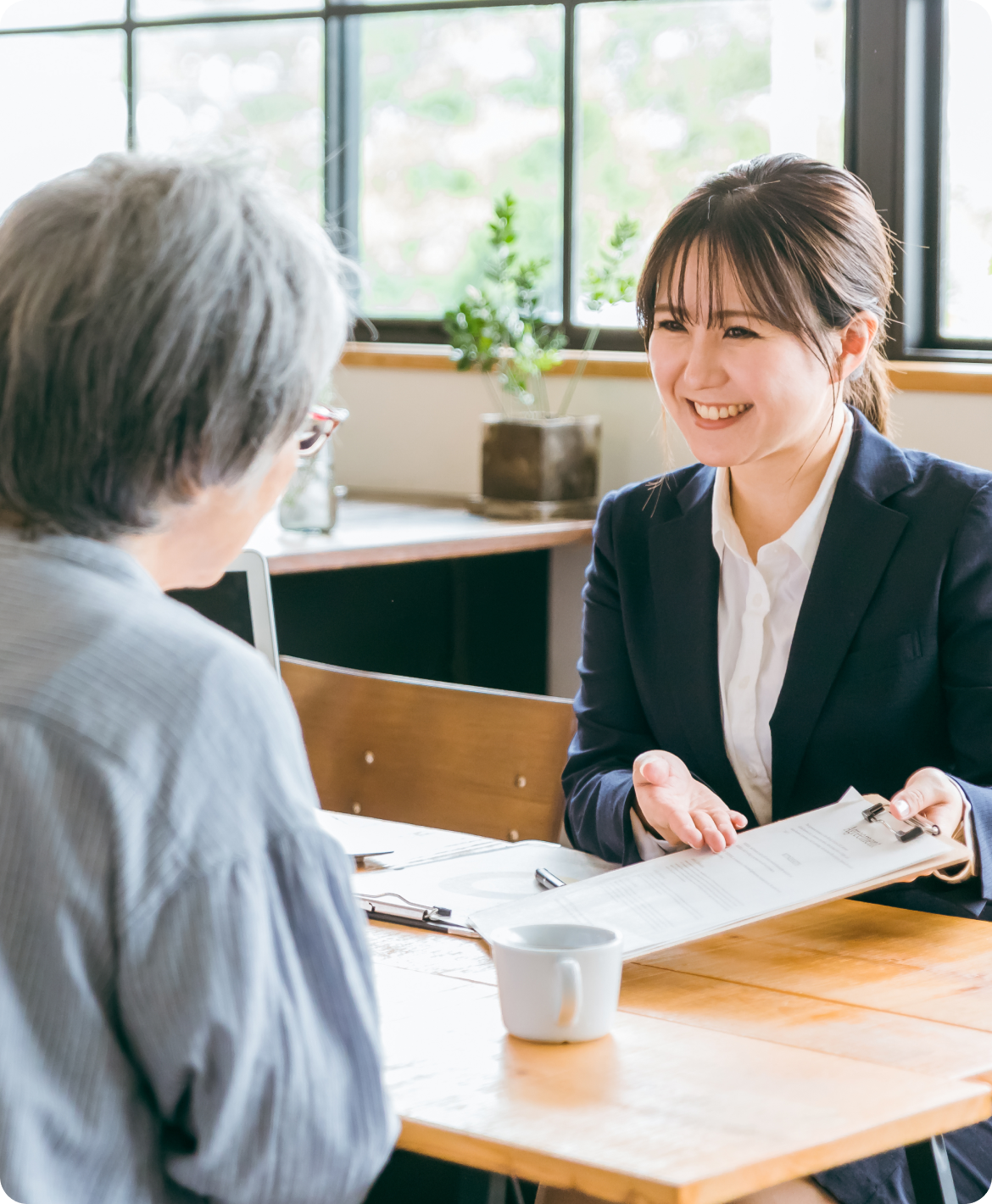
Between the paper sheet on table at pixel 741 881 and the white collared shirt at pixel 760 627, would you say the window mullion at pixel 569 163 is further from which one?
the paper sheet on table at pixel 741 881

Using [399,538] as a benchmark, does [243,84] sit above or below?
above

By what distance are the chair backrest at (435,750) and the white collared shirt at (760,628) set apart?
238mm

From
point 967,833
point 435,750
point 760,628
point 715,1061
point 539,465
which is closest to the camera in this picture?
point 715,1061

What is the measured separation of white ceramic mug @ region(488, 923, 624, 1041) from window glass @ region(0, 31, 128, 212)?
3.11 metres

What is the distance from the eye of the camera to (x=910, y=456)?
5.01 feet

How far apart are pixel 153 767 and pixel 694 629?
3.16 ft

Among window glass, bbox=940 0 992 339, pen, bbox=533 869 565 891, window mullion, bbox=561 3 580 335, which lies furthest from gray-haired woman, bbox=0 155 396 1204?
window mullion, bbox=561 3 580 335

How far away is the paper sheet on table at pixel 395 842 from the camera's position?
4.65ft

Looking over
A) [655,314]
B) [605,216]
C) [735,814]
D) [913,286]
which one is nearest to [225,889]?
[735,814]

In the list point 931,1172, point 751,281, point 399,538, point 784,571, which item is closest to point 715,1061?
point 931,1172

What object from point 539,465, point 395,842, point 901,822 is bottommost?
point 395,842

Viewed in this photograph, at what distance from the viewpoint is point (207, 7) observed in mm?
3486

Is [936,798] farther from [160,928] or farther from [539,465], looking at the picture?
[539,465]

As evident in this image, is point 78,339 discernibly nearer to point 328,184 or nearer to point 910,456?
point 910,456
